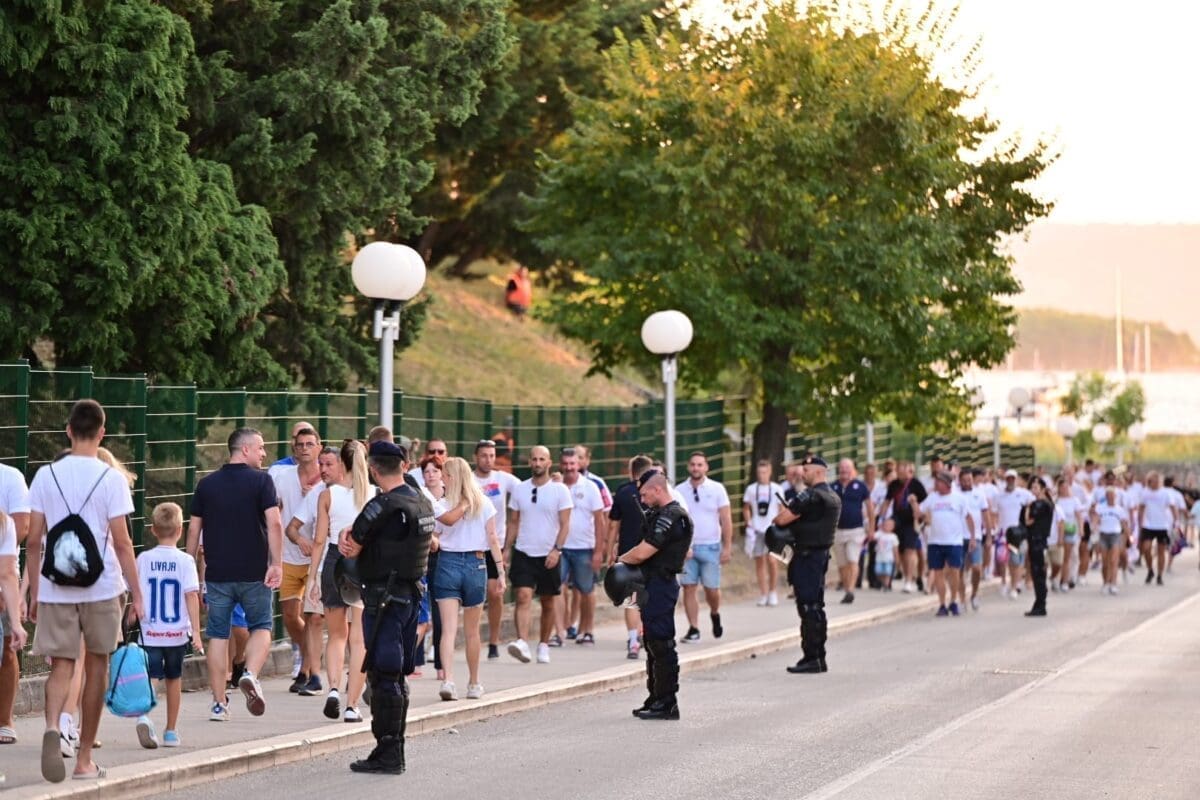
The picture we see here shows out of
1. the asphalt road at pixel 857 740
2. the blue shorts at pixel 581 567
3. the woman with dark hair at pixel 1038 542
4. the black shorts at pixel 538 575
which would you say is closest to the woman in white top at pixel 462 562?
the asphalt road at pixel 857 740

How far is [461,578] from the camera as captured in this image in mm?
14922

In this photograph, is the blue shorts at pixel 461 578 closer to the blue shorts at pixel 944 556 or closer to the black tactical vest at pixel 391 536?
the black tactical vest at pixel 391 536

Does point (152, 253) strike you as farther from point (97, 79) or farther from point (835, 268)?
point (835, 268)

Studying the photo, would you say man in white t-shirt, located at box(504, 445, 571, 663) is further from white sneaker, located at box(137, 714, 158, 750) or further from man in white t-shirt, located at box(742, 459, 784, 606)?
man in white t-shirt, located at box(742, 459, 784, 606)

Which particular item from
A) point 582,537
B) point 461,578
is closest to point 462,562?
point 461,578

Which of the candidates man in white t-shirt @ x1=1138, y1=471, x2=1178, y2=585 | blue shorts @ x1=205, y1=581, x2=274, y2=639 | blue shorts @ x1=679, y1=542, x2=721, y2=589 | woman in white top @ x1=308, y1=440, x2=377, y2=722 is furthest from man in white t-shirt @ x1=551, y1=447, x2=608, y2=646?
man in white t-shirt @ x1=1138, y1=471, x2=1178, y2=585

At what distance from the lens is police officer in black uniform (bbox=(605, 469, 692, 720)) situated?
14.5 meters

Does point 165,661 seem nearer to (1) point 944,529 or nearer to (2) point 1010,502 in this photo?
(1) point 944,529

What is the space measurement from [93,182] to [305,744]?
9310mm

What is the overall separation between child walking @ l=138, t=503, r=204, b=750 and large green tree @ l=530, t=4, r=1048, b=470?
19.6 meters

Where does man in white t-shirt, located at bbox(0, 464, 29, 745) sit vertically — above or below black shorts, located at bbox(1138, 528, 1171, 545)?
above

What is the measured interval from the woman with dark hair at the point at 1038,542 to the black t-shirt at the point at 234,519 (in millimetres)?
15620

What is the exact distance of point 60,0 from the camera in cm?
1914

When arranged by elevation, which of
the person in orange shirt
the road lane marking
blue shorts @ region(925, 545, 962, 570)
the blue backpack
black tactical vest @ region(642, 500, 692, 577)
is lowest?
the road lane marking
